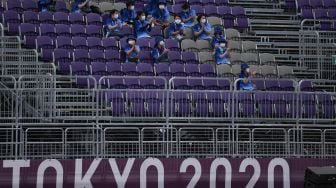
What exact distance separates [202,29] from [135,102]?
19.8 ft

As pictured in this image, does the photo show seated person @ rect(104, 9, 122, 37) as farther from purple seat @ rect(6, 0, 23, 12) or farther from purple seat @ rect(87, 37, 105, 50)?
purple seat @ rect(6, 0, 23, 12)

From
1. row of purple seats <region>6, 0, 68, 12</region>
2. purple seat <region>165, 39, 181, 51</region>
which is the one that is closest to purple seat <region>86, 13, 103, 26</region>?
row of purple seats <region>6, 0, 68, 12</region>

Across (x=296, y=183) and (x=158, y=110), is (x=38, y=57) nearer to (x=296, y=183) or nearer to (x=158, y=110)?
(x=158, y=110)

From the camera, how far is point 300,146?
1873cm

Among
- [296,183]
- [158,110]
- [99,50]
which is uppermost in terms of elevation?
[99,50]

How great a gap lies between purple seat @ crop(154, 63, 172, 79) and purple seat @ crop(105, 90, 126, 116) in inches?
126

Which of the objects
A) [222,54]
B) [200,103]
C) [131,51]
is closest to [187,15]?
[222,54]

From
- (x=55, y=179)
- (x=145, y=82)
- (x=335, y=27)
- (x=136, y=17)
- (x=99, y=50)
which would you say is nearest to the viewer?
(x=55, y=179)

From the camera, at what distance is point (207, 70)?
22766 mm

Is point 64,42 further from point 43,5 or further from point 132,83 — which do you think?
point 132,83

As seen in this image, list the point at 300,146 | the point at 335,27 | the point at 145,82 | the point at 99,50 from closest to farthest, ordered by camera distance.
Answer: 1. the point at 300,146
2. the point at 145,82
3. the point at 99,50
4. the point at 335,27

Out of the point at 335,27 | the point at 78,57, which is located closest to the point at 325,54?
the point at 335,27

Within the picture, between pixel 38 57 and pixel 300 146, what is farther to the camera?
pixel 38 57

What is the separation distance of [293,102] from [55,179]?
5.36 m
